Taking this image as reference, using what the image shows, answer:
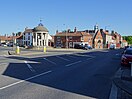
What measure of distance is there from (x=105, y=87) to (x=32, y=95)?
3.92 metres

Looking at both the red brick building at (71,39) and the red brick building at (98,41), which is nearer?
the red brick building at (71,39)

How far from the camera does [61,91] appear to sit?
11.1m

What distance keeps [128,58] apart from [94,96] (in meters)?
14.8

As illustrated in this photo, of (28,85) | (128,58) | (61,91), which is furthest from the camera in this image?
(128,58)

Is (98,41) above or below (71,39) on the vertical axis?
below

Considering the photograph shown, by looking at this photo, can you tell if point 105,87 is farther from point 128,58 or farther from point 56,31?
point 56,31

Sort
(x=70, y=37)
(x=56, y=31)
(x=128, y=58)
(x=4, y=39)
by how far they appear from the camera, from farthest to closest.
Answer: (x=4, y=39)
(x=56, y=31)
(x=70, y=37)
(x=128, y=58)

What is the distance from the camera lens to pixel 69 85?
12781 mm

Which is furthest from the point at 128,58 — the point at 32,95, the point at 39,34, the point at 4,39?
the point at 4,39

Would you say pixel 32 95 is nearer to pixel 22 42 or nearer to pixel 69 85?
pixel 69 85

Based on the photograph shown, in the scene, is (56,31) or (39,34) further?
(56,31)

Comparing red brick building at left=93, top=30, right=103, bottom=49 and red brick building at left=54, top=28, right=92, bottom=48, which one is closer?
red brick building at left=54, top=28, right=92, bottom=48

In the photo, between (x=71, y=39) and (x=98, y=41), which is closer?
(x=71, y=39)

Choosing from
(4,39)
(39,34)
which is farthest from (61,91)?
(4,39)
